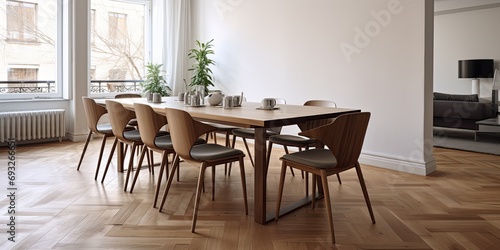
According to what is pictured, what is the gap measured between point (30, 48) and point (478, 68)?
8.89 m

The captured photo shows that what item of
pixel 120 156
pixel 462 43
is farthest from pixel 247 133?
pixel 462 43

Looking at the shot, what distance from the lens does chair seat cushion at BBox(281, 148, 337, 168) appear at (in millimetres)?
2551

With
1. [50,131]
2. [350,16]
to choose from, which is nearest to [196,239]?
[350,16]

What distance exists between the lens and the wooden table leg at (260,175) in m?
2.64

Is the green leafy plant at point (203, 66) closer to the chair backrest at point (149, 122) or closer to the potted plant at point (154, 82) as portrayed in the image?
the potted plant at point (154, 82)

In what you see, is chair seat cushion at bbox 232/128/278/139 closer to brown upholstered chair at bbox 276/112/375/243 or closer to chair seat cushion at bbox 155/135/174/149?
chair seat cushion at bbox 155/135/174/149

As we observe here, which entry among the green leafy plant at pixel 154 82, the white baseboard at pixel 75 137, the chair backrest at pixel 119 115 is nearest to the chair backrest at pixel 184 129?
the chair backrest at pixel 119 115

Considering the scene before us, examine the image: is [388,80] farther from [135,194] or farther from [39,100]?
[39,100]

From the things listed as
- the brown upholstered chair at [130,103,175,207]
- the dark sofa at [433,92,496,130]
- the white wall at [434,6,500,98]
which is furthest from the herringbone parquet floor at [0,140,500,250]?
the white wall at [434,6,500,98]

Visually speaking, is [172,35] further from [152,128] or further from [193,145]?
[193,145]

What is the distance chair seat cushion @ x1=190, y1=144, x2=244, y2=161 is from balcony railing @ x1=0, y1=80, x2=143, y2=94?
4004mm

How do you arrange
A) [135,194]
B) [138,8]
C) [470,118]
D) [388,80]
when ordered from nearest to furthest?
1. [135,194]
2. [388,80]
3. [470,118]
4. [138,8]

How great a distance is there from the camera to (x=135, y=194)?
3.36m

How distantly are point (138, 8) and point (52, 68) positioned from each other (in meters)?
1.83
